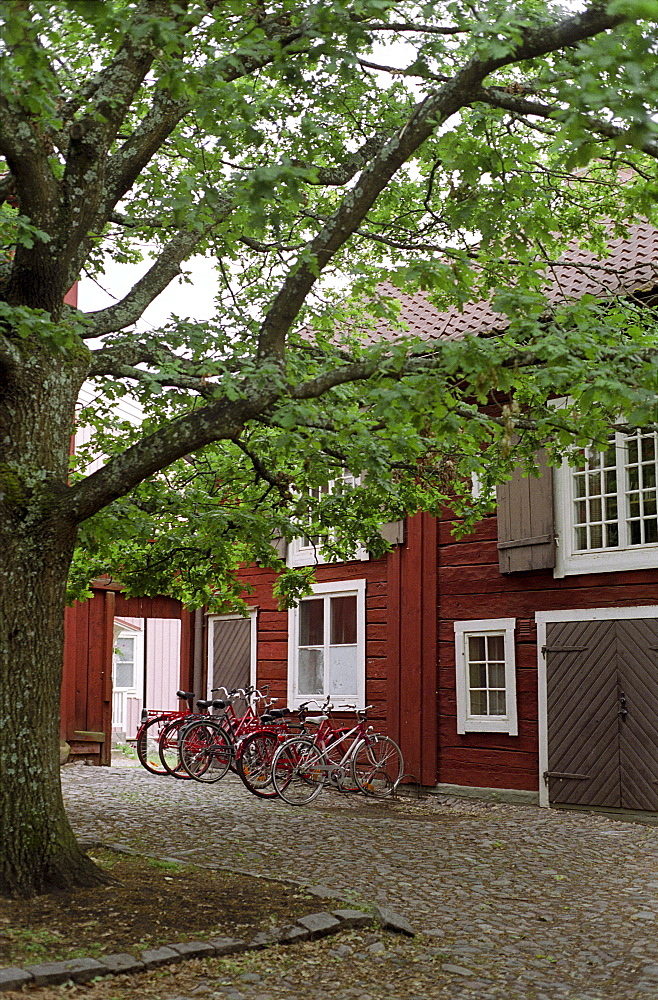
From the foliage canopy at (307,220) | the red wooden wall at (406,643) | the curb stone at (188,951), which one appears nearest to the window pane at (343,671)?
the red wooden wall at (406,643)

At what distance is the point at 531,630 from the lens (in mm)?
12242

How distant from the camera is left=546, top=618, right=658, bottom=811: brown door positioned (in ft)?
36.0

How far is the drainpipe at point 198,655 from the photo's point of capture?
1766 centimetres

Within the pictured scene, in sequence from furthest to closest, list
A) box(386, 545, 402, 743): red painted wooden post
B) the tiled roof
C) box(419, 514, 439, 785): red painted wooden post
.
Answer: box(386, 545, 402, 743): red painted wooden post
box(419, 514, 439, 785): red painted wooden post
the tiled roof

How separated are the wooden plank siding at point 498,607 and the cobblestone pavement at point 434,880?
525 mm

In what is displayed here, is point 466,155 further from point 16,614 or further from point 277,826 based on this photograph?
point 277,826

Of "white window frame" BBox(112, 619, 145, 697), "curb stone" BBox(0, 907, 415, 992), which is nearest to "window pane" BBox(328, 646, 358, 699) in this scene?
"curb stone" BBox(0, 907, 415, 992)

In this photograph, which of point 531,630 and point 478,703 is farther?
point 478,703

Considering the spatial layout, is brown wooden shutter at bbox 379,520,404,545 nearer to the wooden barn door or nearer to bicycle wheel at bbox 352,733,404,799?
bicycle wheel at bbox 352,733,404,799

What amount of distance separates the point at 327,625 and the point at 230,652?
2.60 meters

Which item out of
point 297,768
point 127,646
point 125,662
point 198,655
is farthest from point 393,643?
point 127,646

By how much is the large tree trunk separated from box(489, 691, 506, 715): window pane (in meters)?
7.26

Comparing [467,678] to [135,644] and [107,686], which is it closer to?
[107,686]

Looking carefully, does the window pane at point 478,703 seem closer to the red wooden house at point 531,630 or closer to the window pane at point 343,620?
the red wooden house at point 531,630
